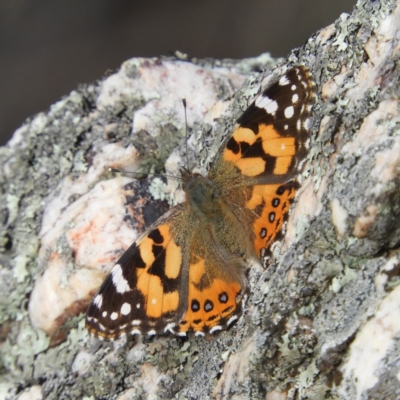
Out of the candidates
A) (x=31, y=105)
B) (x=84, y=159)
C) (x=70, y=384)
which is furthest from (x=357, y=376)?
(x=31, y=105)

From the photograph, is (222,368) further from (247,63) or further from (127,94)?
(247,63)

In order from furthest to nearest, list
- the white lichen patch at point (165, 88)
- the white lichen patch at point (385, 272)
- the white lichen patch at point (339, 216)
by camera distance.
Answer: the white lichen patch at point (165, 88), the white lichen patch at point (339, 216), the white lichen patch at point (385, 272)

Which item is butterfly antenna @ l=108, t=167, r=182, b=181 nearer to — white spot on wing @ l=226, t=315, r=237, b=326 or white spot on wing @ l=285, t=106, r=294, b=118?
white spot on wing @ l=285, t=106, r=294, b=118

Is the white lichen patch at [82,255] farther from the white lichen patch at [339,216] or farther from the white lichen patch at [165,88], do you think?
the white lichen patch at [339,216]

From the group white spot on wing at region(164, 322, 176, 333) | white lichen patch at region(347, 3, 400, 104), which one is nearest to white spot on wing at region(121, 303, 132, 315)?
white spot on wing at region(164, 322, 176, 333)

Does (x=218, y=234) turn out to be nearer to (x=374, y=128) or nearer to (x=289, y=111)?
(x=289, y=111)

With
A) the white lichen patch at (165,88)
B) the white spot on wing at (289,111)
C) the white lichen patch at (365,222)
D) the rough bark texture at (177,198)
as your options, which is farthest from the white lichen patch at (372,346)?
the white lichen patch at (165,88)
